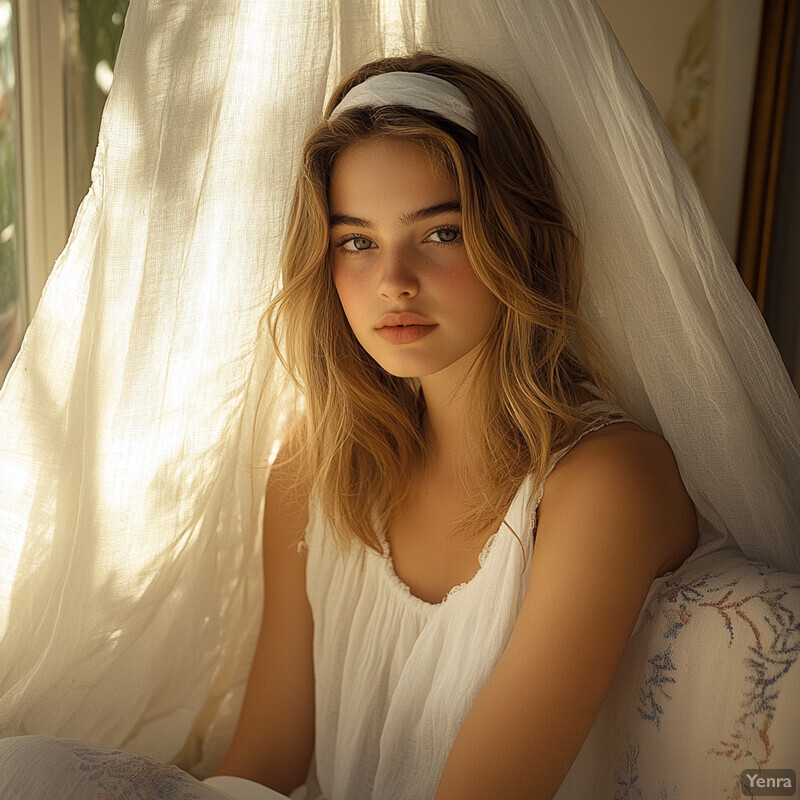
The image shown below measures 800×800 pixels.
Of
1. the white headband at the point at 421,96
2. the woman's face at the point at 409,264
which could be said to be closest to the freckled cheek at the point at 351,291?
the woman's face at the point at 409,264

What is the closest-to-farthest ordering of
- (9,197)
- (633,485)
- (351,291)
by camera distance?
1. (633,485)
2. (351,291)
3. (9,197)

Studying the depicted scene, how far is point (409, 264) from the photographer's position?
1.13 m

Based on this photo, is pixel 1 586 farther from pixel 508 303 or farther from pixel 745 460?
pixel 745 460

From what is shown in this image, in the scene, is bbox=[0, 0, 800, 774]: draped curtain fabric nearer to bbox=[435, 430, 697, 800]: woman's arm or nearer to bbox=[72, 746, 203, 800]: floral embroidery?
bbox=[435, 430, 697, 800]: woman's arm

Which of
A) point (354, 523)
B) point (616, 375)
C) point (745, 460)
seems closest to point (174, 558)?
point (354, 523)

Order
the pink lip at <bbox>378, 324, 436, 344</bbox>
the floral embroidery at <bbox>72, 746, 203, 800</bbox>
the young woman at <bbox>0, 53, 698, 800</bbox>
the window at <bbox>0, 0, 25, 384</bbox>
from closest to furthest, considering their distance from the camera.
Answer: the floral embroidery at <bbox>72, 746, 203, 800</bbox> → the young woman at <bbox>0, 53, 698, 800</bbox> → the pink lip at <bbox>378, 324, 436, 344</bbox> → the window at <bbox>0, 0, 25, 384</bbox>

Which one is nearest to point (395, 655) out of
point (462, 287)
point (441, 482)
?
point (441, 482)

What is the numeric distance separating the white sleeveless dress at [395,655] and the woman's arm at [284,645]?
1.1 inches

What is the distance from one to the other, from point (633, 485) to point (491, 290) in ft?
1.01

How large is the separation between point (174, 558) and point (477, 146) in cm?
71

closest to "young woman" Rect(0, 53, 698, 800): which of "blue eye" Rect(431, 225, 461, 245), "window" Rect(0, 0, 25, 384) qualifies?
"blue eye" Rect(431, 225, 461, 245)

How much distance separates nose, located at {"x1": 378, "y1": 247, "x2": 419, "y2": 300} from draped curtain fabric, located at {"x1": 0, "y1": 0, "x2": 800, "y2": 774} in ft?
0.59

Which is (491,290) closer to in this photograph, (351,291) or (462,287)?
(462,287)

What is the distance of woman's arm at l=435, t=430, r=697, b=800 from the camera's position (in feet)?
3.36
